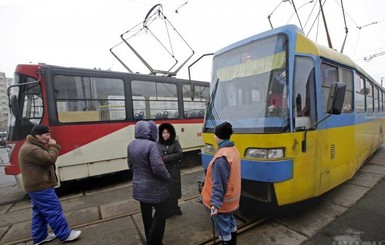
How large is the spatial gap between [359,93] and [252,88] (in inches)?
125

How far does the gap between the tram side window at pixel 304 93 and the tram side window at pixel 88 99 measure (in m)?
4.50

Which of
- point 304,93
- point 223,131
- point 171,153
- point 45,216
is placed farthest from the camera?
point 171,153

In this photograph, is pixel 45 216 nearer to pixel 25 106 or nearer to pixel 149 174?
pixel 149 174

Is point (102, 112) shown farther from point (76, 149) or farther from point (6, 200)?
point (6, 200)

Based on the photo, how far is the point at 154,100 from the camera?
6895 mm

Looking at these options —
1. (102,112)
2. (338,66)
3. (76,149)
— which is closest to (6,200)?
(76,149)

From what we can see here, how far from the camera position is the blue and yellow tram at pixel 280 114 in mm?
3098

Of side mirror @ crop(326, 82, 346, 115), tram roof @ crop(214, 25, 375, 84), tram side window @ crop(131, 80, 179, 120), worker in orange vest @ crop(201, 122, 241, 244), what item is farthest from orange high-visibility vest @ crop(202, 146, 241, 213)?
tram side window @ crop(131, 80, 179, 120)

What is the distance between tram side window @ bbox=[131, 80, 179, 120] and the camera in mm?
6531

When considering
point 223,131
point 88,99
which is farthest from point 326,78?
point 88,99

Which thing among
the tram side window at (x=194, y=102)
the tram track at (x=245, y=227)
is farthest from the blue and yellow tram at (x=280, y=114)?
the tram side window at (x=194, y=102)

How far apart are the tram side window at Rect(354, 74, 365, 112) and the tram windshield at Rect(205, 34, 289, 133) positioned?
2.64 metres

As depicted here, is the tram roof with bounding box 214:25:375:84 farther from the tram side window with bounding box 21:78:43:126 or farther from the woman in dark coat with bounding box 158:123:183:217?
the tram side window with bounding box 21:78:43:126

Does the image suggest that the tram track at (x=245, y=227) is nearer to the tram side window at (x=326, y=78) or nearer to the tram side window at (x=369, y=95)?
the tram side window at (x=326, y=78)
